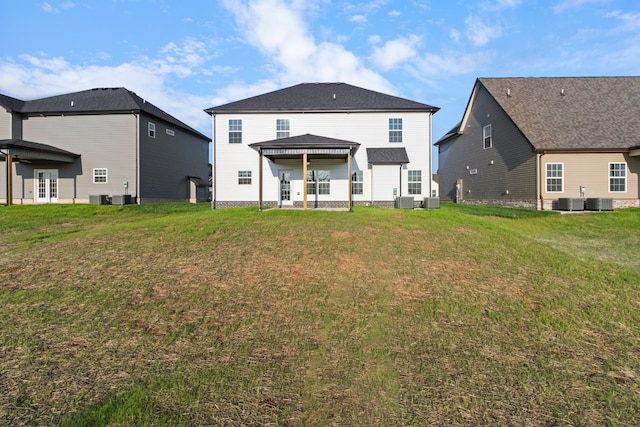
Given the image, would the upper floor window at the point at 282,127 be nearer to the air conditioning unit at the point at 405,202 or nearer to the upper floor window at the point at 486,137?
the air conditioning unit at the point at 405,202

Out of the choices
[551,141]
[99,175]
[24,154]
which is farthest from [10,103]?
[551,141]

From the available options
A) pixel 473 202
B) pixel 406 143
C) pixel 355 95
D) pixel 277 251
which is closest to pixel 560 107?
pixel 473 202

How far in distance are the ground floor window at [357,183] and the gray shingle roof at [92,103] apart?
49.3 ft

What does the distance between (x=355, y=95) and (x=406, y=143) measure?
15.1 feet

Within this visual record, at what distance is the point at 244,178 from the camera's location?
2167 centimetres

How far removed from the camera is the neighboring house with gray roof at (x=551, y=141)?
20.3 meters

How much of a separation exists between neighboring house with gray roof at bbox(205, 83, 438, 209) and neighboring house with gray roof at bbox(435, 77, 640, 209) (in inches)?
220

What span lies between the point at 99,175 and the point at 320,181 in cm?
1518

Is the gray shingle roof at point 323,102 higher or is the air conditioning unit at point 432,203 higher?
the gray shingle roof at point 323,102

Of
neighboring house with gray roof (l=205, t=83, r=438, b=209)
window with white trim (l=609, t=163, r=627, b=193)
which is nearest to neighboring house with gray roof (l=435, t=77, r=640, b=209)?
window with white trim (l=609, t=163, r=627, b=193)

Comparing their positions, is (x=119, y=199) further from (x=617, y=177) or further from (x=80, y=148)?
(x=617, y=177)

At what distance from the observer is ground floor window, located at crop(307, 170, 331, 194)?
69.9 ft

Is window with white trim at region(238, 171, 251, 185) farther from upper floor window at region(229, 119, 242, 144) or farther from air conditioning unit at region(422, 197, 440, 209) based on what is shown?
air conditioning unit at region(422, 197, 440, 209)

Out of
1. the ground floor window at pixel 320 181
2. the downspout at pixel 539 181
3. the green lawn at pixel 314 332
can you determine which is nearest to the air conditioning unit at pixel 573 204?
the downspout at pixel 539 181
